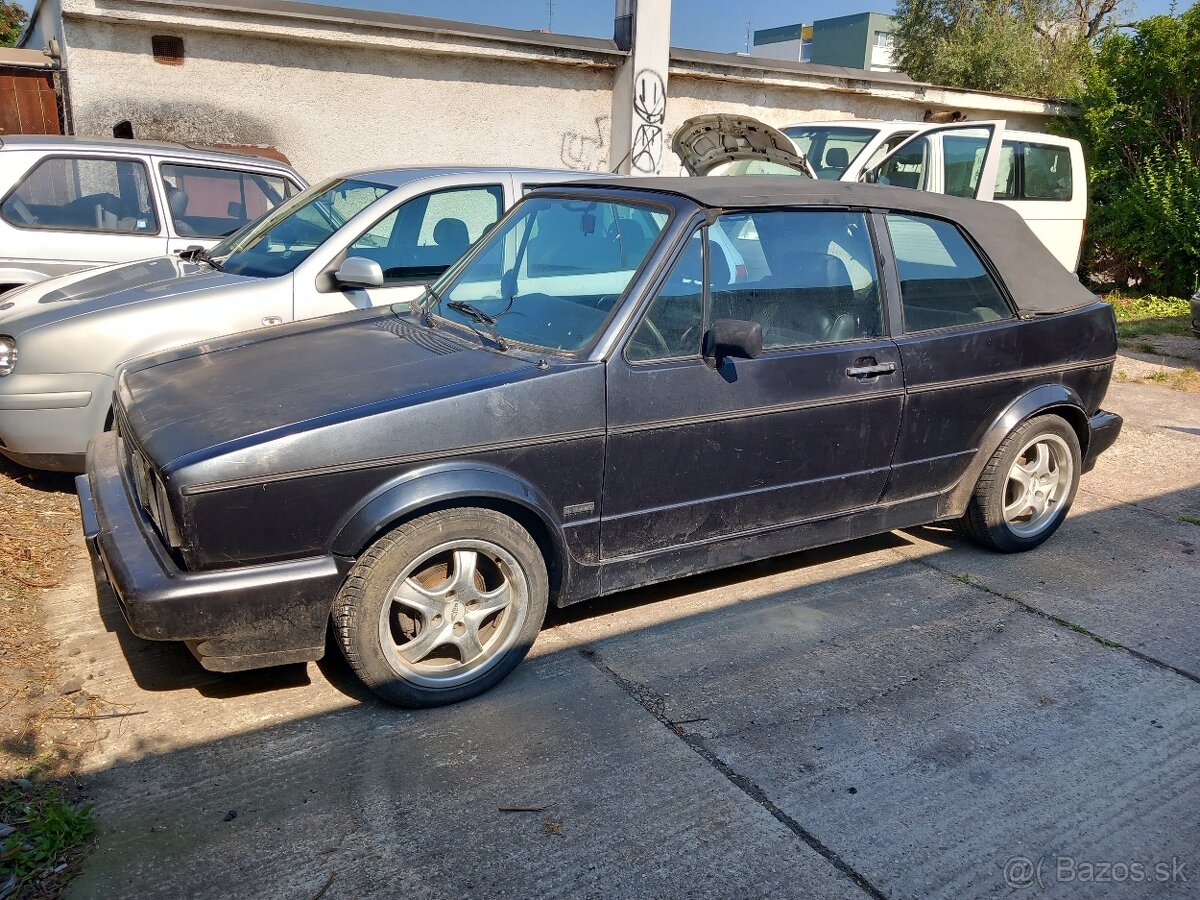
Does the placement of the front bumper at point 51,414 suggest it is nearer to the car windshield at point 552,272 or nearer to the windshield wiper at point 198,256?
the windshield wiper at point 198,256

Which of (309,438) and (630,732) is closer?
(309,438)

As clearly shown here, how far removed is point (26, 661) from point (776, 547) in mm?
2935

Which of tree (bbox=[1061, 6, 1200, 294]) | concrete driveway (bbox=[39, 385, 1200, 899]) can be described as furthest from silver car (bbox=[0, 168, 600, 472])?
tree (bbox=[1061, 6, 1200, 294])

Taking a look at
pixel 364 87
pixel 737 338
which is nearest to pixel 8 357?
pixel 737 338

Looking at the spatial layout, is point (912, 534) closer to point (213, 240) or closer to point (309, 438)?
point (309, 438)

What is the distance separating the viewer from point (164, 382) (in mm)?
3723

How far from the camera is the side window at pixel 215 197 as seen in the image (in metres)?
6.90

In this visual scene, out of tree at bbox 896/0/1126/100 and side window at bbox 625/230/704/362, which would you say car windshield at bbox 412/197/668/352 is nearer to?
side window at bbox 625/230/704/362

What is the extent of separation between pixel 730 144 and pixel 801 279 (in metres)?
4.11

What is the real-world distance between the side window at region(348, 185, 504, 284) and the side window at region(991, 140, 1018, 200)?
22.9 ft

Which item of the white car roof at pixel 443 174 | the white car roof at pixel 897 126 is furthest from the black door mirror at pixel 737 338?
the white car roof at pixel 897 126

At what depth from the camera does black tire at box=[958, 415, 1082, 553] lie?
4.72 meters

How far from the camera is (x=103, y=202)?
6.71 m

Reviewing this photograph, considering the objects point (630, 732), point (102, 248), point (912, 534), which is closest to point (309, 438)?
point (630, 732)
